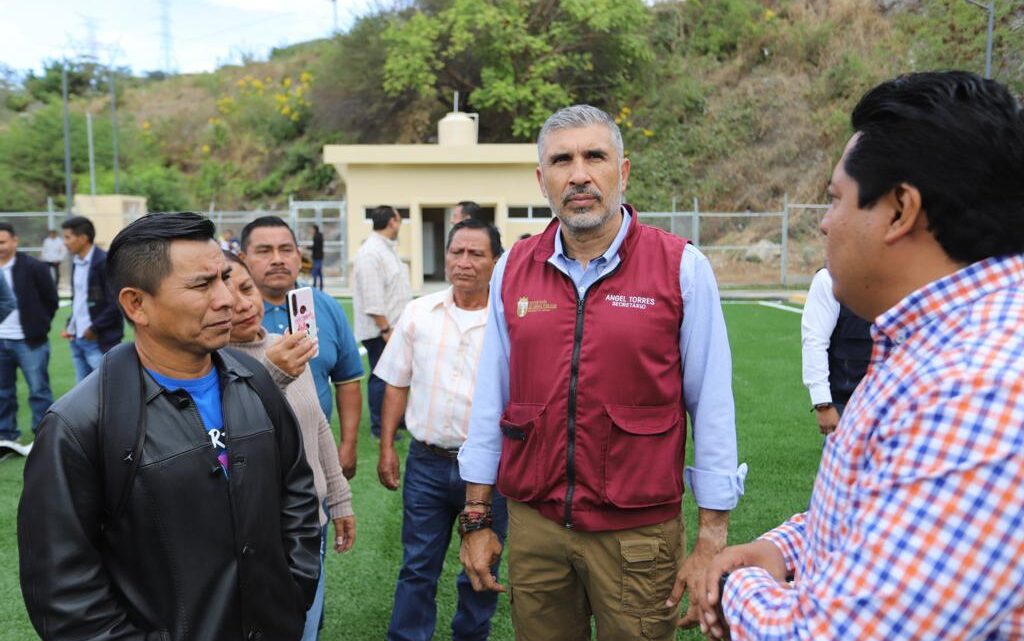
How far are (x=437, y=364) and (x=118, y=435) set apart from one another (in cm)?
201

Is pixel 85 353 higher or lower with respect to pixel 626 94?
lower

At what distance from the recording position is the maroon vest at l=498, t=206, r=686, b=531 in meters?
2.54

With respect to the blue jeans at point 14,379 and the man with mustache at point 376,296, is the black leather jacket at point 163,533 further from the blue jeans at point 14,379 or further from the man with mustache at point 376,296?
the blue jeans at point 14,379

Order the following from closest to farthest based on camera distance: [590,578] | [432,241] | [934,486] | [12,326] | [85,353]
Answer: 1. [934,486]
2. [590,578]
3. [12,326]
4. [85,353]
5. [432,241]

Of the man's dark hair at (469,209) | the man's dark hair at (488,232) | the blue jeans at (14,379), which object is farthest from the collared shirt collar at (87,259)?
the man's dark hair at (488,232)

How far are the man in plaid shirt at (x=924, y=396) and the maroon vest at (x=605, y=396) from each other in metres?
1.02

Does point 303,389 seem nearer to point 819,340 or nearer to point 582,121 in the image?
point 582,121

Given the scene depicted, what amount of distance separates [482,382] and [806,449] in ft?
16.6

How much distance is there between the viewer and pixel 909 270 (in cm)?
136

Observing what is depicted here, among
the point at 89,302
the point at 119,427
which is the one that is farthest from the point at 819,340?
the point at 89,302

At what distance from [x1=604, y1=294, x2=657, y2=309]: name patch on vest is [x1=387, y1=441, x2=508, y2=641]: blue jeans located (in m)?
1.50

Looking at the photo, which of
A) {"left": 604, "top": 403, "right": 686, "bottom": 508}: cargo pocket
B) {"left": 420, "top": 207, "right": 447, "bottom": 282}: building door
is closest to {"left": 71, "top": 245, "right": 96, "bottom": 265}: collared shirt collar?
{"left": 604, "top": 403, "right": 686, "bottom": 508}: cargo pocket

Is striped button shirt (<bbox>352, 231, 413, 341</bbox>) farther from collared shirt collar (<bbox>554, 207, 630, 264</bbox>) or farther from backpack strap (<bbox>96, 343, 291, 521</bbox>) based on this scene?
backpack strap (<bbox>96, 343, 291, 521</bbox>)

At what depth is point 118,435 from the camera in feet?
6.51
